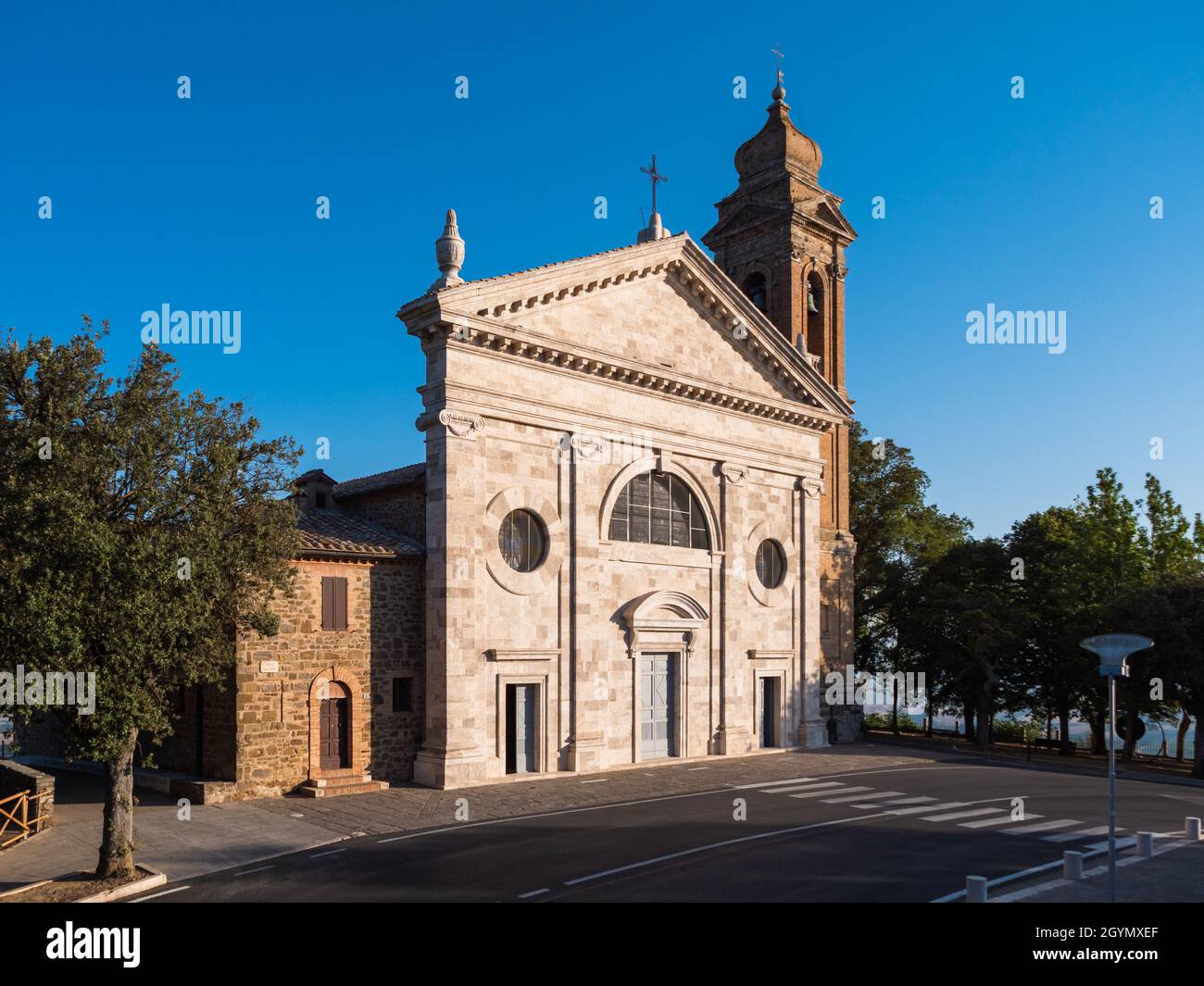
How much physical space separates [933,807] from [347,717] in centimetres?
1338

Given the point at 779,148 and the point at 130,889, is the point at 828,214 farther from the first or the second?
the point at 130,889

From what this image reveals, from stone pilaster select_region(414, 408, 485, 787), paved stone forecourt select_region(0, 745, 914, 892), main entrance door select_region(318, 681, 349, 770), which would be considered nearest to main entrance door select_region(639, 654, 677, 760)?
paved stone forecourt select_region(0, 745, 914, 892)

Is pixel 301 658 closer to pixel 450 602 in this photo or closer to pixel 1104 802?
pixel 450 602

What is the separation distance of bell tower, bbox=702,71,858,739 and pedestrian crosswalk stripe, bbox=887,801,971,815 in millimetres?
13142

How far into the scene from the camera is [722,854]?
15023mm

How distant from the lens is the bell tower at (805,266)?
34656 mm

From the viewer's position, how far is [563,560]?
24609mm

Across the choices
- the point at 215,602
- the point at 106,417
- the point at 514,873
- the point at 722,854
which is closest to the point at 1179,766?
the point at 722,854

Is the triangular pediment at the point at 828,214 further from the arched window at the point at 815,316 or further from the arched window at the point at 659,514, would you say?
the arched window at the point at 659,514

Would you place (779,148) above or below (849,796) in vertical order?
above

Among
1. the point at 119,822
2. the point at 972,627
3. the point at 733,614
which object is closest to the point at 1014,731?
the point at 972,627

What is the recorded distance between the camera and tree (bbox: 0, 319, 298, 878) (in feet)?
41.6

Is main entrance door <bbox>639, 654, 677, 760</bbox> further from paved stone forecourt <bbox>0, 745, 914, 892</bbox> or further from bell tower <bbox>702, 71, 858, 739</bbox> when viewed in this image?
bell tower <bbox>702, 71, 858, 739</bbox>
